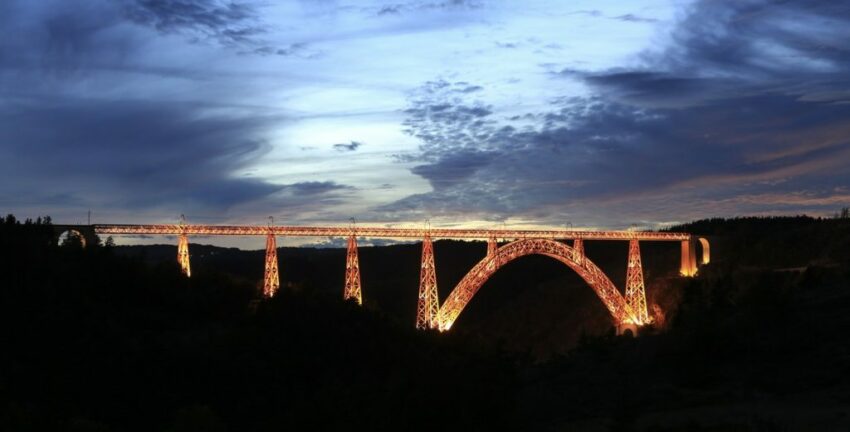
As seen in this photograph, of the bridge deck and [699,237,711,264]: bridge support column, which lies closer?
the bridge deck

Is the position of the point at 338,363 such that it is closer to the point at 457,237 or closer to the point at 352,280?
the point at 352,280

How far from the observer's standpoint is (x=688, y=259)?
200ft

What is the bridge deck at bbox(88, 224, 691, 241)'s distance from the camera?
39406 mm

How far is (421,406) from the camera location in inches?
622

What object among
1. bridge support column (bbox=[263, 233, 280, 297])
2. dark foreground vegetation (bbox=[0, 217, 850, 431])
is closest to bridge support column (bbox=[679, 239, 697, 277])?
dark foreground vegetation (bbox=[0, 217, 850, 431])

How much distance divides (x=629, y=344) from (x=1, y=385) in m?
18.8

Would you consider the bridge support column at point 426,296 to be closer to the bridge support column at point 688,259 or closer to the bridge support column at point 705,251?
the bridge support column at point 688,259

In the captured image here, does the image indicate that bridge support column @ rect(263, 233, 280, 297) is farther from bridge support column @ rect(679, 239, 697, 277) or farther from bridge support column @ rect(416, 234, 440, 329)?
bridge support column @ rect(679, 239, 697, 277)

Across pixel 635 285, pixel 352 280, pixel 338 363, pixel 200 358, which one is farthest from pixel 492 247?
pixel 200 358

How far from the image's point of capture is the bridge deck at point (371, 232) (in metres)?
39.4

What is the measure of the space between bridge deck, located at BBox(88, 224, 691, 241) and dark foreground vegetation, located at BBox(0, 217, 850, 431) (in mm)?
1628

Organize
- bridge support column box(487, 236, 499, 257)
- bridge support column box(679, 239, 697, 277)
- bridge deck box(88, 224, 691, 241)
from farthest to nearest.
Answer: bridge support column box(679, 239, 697, 277) → bridge support column box(487, 236, 499, 257) → bridge deck box(88, 224, 691, 241)

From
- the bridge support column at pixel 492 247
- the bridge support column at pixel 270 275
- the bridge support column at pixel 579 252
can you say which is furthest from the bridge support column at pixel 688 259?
the bridge support column at pixel 270 275

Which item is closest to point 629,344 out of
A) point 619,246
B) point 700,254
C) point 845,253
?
point 845,253
